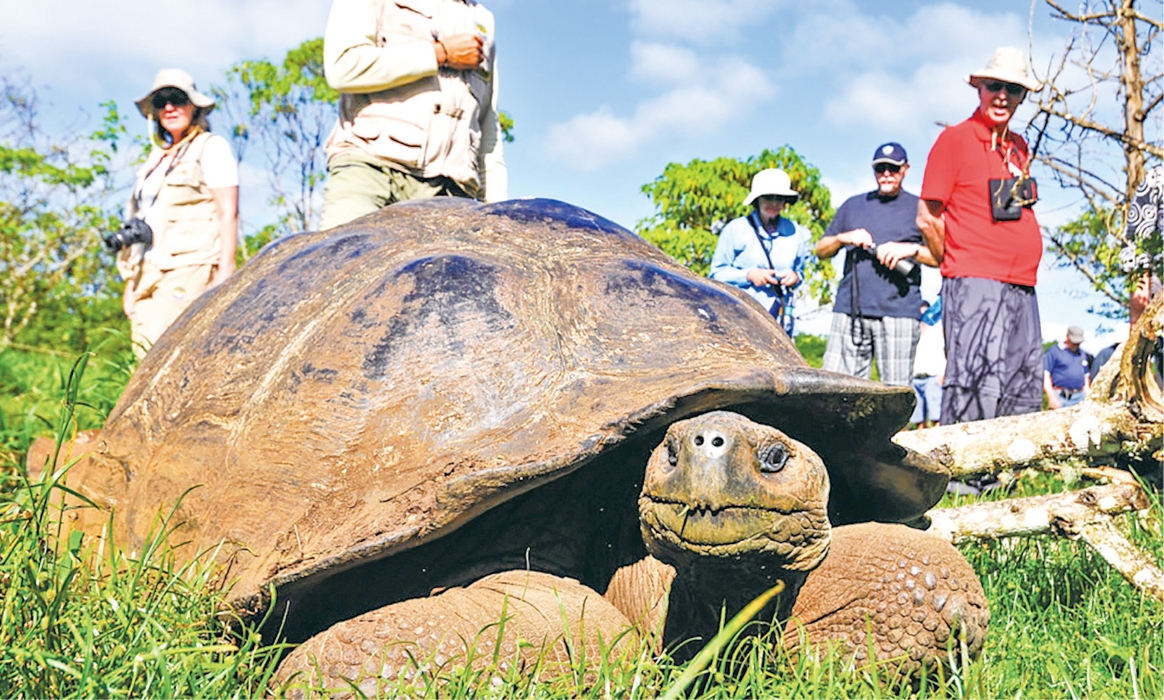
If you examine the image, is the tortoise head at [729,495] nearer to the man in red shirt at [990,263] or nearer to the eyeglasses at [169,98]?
the man in red shirt at [990,263]

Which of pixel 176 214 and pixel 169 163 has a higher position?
pixel 169 163

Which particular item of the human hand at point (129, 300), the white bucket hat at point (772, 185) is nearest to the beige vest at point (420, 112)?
the human hand at point (129, 300)

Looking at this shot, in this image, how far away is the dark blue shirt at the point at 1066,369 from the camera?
478 inches

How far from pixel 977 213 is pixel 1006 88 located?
60cm

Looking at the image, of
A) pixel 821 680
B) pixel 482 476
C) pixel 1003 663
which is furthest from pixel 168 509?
pixel 1003 663

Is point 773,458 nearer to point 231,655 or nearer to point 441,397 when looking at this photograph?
point 441,397

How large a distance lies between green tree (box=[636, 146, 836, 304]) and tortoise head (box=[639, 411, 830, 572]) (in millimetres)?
13261

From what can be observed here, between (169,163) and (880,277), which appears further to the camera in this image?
(880,277)

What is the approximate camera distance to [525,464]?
194cm

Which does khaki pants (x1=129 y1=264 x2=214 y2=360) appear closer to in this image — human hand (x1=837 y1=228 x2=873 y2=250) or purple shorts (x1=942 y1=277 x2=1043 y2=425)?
human hand (x1=837 y1=228 x2=873 y2=250)

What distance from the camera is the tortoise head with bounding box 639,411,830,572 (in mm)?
1828

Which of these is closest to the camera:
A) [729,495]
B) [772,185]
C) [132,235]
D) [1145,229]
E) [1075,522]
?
[729,495]

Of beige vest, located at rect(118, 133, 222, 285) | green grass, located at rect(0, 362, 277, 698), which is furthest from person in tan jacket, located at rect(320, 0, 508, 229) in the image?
green grass, located at rect(0, 362, 277, 698)

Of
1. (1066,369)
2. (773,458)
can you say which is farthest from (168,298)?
(1066,369)
